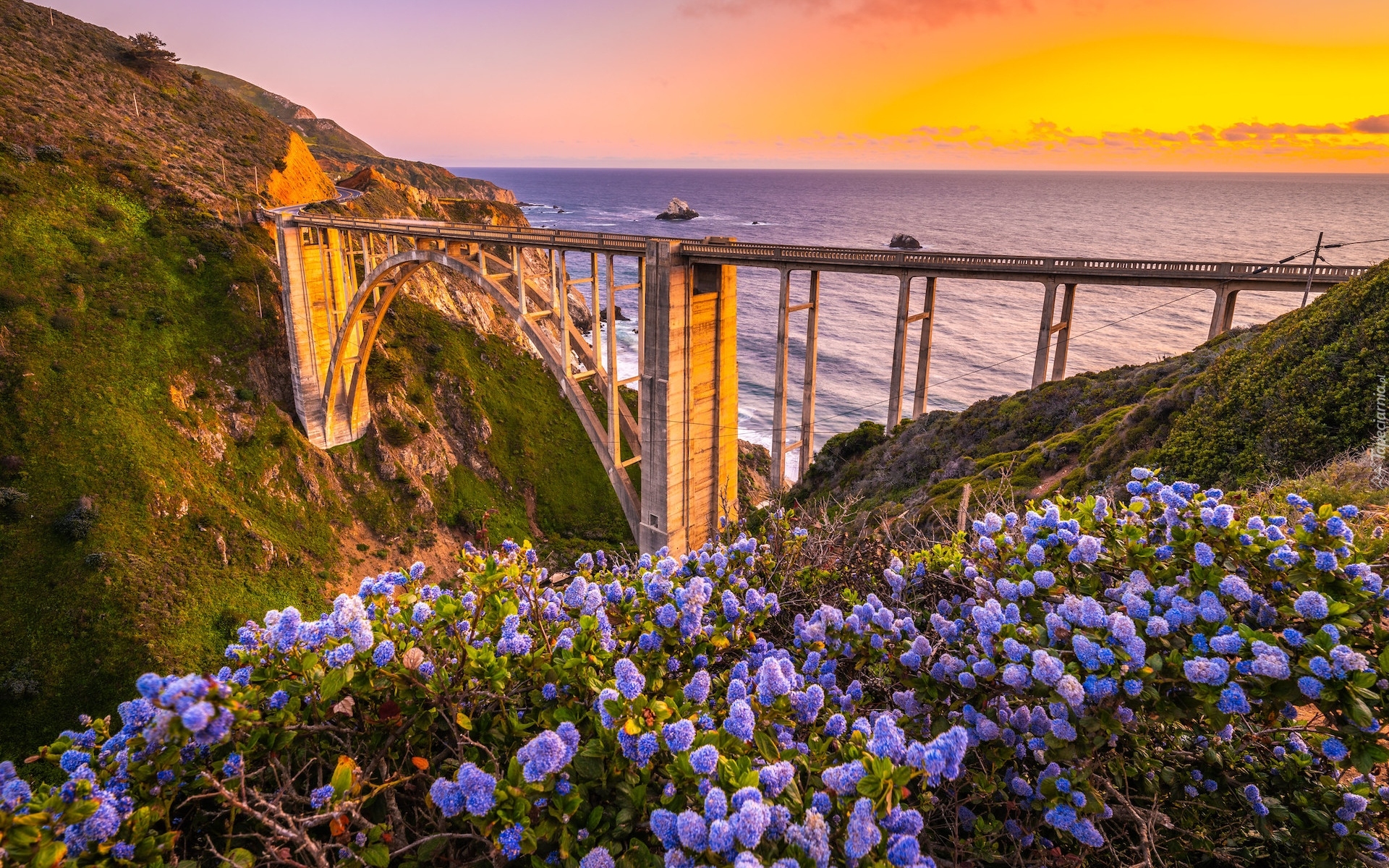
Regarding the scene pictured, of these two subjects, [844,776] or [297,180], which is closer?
[844,776]

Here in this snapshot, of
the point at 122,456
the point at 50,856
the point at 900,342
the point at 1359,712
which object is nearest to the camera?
the point at 50,856

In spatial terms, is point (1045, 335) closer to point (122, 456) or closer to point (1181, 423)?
point (1181, 423)

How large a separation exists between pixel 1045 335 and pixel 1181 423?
490cm

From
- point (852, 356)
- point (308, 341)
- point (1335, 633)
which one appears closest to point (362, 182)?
point (308, 341)

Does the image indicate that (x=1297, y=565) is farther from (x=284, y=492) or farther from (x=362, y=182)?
(x=362, y=182)

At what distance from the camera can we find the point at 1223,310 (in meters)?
19.2

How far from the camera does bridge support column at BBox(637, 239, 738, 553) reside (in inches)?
868

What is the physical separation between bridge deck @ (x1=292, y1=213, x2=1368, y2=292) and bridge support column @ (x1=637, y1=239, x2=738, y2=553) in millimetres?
1157

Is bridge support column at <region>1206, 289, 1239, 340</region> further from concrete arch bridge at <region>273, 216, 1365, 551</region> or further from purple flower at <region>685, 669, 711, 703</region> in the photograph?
purple flower at <region>685, 669, 711, 703</region>

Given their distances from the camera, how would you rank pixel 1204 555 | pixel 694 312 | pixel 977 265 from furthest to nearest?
pixel 694 312
pixel 977 265
pixel 1204 555

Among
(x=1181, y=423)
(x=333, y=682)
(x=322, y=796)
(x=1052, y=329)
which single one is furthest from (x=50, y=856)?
(x=1052, y=329)

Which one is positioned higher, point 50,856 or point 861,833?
point 861,833

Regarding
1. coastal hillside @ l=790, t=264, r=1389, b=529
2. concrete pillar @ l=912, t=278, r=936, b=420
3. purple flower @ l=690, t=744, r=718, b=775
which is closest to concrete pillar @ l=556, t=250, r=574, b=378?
concrete pillar @ l=912, t=278, r=936, b=420

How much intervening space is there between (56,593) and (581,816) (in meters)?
33.2
